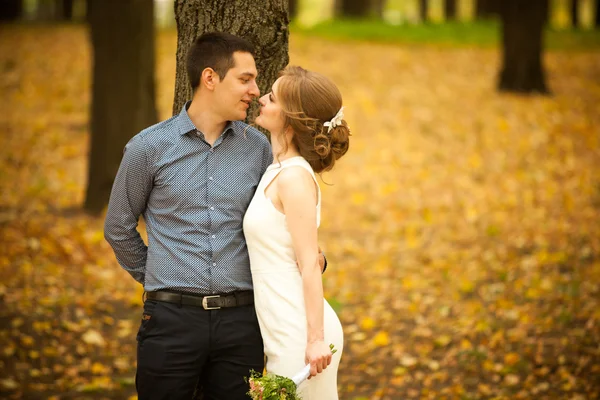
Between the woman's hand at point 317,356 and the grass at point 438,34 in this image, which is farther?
the grass at point 438,34

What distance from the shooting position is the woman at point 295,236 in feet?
10.1

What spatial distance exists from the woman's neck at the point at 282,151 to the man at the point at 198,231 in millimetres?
175

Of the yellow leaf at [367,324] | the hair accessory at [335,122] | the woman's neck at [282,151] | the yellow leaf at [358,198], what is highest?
the hair accessory at [335,122]

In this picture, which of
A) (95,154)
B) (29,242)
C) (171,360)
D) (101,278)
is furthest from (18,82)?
(171,360)

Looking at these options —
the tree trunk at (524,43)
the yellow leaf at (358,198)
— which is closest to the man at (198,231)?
the yellow leaf at (358,198)

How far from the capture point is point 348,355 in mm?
6355

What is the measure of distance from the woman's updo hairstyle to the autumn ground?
10.00ft

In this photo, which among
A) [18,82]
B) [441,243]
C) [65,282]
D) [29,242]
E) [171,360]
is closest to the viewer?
[171,360]

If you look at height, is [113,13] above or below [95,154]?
above

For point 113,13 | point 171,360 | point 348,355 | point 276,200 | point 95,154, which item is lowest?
point 348,355

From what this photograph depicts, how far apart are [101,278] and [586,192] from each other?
704 cm

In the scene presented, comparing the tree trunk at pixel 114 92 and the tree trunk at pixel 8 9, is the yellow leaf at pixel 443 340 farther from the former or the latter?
the tree trunk at pixel 8 9

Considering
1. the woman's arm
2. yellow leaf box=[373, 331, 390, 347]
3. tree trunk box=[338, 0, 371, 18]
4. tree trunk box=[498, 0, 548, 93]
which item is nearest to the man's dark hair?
the woman's arm

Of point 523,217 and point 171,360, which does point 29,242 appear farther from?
point 523,217
